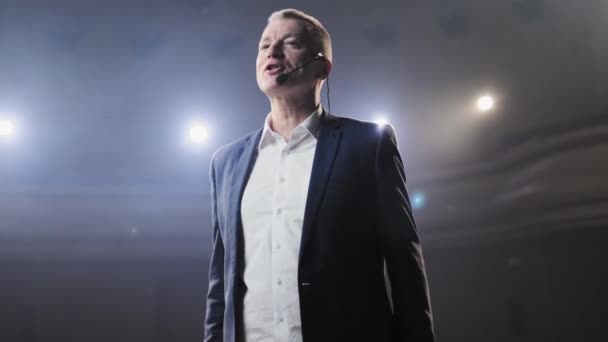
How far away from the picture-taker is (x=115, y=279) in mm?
1641

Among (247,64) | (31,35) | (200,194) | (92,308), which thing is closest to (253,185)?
(200,194)

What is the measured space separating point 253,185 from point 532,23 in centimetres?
156

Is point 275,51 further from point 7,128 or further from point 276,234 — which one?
point 7,128

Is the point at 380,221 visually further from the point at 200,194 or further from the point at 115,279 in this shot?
the point at 115,279

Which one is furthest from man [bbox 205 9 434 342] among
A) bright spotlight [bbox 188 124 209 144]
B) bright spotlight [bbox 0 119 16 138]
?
bright spotlight [bbox 0 119 16 138]

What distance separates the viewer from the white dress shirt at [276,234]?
66cm

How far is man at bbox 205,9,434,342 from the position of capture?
0.64m

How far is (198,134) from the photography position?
5.59 ft

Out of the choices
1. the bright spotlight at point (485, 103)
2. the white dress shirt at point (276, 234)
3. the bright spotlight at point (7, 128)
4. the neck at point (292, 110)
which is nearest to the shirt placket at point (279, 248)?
the white dress shirt at point (276, 234)

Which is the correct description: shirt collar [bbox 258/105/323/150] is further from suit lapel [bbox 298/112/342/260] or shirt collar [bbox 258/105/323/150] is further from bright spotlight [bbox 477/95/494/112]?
bright spotlight [bbox 477/95/494/112]

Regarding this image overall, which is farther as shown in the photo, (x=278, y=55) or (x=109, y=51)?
(x=109, y=51)

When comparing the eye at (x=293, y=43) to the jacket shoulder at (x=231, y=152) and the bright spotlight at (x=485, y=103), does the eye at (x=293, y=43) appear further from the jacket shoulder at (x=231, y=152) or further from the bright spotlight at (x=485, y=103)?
the bright spotlight at (x=485, y=103)

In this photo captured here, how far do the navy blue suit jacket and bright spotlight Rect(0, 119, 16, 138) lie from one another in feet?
4.30

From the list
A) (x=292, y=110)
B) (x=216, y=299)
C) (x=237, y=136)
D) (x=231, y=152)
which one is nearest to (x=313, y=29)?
(x=292, y=110)
